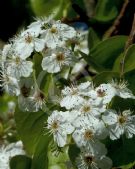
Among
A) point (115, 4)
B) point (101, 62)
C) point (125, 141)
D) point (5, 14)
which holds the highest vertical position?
point (5, 14)

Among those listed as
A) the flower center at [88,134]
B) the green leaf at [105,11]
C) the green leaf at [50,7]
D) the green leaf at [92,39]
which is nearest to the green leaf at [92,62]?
the flower center at [88,134]

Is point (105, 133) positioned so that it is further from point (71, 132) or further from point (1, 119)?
point (1, 119)

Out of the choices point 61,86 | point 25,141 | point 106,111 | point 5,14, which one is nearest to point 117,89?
point 106,111

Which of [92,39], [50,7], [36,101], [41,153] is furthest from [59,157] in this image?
[50,7]

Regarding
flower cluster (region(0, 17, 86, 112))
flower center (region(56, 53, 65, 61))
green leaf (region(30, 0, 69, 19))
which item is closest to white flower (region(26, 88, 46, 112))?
flower cluster (region(0, 17, 86, 112))

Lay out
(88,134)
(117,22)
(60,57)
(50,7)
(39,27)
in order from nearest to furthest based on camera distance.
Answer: (88,134), (60,57), (39,27), (117,22), (50,7)

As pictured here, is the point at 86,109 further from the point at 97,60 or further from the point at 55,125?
the point at 97,60
